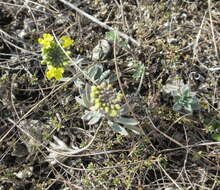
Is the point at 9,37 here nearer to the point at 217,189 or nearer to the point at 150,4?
the point at 150,4

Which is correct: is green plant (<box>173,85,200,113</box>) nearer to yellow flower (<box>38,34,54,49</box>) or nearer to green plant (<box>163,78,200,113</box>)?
green plant (<box>163,78,200,113</box>)

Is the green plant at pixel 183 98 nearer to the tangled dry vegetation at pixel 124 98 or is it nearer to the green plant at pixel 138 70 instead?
the tangled dry vegetation at pixel 124 98

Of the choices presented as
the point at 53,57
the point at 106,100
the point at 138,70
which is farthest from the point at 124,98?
the point at 53,57

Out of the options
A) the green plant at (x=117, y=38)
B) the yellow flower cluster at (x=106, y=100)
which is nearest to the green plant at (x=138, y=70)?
the green plant at (x=117, y=38)

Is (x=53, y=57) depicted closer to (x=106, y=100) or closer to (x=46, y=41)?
(x=46, y=41)

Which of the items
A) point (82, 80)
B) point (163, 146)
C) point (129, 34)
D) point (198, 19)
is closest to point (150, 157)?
point (163, 146)
